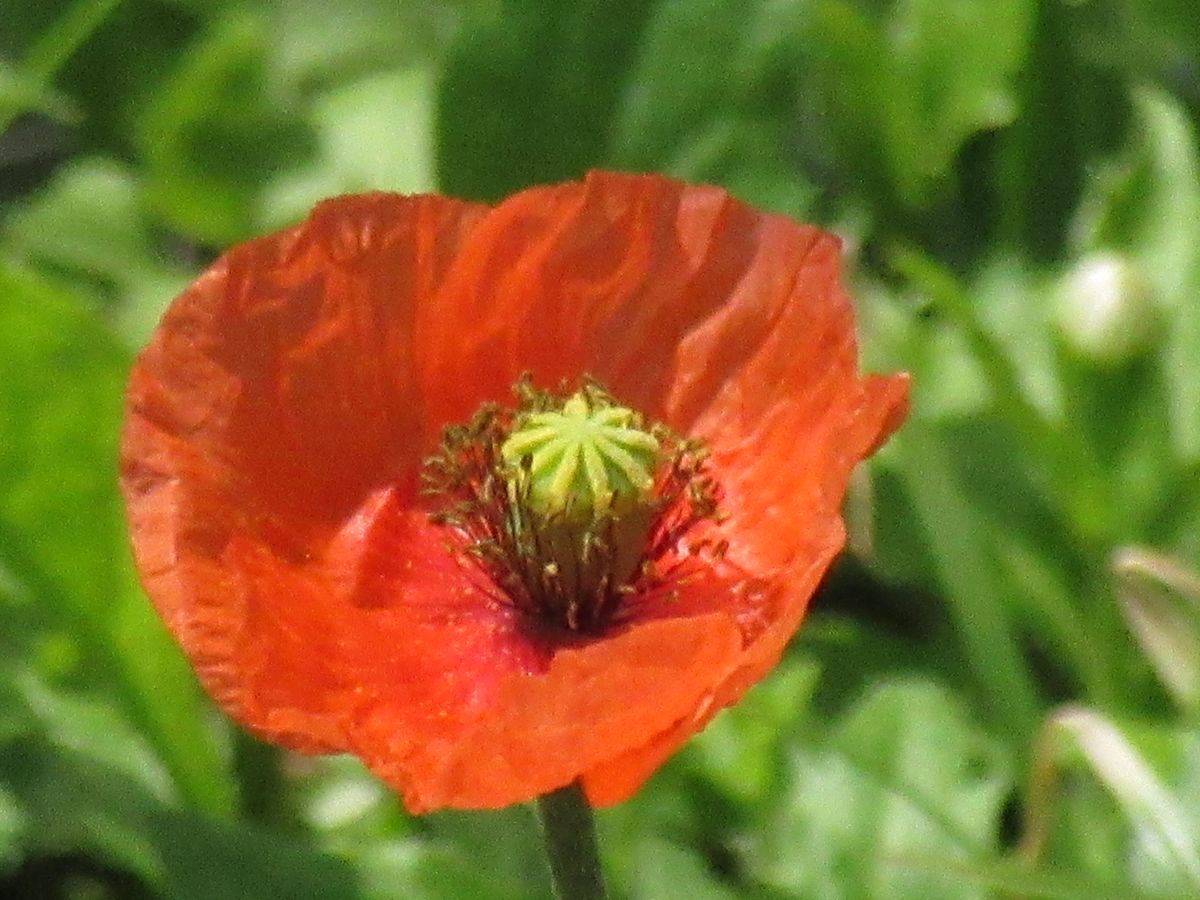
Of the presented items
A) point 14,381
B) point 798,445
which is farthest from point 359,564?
point 14,381

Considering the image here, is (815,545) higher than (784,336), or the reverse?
(784,336)

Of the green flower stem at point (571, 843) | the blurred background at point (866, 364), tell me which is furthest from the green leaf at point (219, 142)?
the green flower stem at point (571, 843)

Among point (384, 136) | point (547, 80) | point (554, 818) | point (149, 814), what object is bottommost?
point (554, 818)

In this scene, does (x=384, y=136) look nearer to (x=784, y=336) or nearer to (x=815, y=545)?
(x=784, y=336)

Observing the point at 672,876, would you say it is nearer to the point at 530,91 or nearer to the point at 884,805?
the point at 884,805

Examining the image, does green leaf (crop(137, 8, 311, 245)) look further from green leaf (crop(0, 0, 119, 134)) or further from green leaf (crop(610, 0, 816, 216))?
green leaf (crop(610, 0, 816, 216))

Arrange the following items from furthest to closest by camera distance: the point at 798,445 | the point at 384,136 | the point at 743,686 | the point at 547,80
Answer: the point at 384,136 < the point at 547,80 < the point at 798,445 < the point at 743,686

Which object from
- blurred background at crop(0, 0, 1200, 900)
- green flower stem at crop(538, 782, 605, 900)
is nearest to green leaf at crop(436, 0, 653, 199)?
blurred background at crop(0, 0, 1200, 900)

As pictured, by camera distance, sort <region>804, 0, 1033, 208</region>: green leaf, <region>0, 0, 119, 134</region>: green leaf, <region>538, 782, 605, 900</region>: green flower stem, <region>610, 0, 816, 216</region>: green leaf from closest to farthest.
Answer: <region>538, 782, 605, 900</region>: green flower stem → <region>0, 0, 119, 134</region>: green leaf → <region>610, 0, 816, 216</region>: green leaf → <region>804, 0, 1033, 208</region>: green leaf
